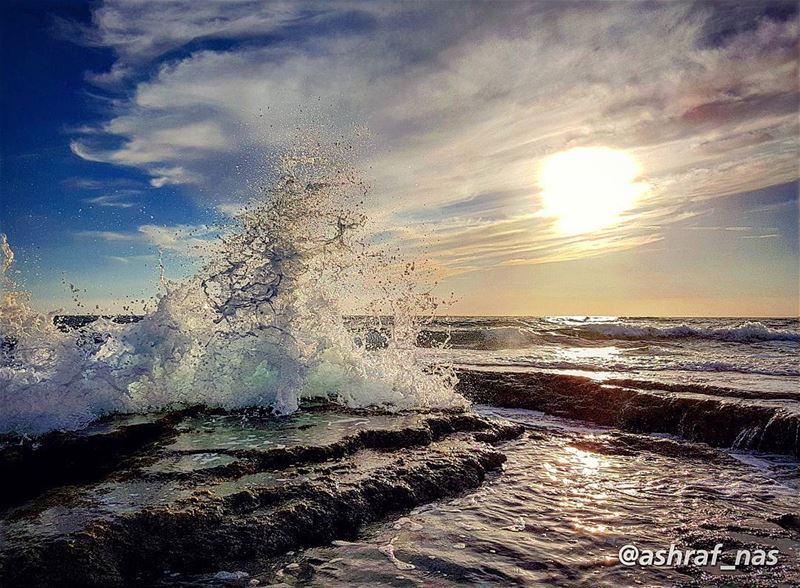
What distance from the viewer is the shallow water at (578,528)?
3.12 metres

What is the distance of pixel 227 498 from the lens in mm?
3605

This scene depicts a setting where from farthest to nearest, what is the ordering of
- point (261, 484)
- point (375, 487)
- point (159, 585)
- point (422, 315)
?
point (422, 315)
point (375, 487)
point (261, 484)
point (159, 585)

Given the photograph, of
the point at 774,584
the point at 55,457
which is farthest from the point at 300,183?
the point at 774,584

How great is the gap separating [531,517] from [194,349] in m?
4.99

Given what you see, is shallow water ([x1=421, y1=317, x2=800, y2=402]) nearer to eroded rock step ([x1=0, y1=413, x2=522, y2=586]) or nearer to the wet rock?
eroded rock step ([x1=0, y1=413, x2=522, y2=586])

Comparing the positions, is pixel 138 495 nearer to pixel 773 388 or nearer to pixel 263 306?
pixel 263 306

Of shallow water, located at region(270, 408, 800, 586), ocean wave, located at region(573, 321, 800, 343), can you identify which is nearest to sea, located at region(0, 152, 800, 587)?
shallow water, located at region(270, 408, 800, 586)

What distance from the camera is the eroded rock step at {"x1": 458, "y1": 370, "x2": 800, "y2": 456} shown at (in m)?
6.58

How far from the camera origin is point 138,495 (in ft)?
11.9

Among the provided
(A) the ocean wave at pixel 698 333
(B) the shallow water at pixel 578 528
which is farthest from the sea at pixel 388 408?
(A) the ocean wave at pixel 698 333

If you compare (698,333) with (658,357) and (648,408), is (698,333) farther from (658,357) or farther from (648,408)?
(648,408)

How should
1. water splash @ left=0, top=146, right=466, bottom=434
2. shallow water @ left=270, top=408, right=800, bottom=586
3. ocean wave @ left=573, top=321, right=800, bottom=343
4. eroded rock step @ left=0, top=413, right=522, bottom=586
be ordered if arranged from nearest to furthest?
eroded rock step @ left=0, top=413, right=522, bottom=586
shallow water @ left=270, top=408, right=800, bottom=586
water splash @ left=0, top=146, right=466, bottom=434
ocean wave @ left=573, top=321, right=800, bottom=343

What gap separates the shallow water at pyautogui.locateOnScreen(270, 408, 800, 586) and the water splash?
2.52 metres

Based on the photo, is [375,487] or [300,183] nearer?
[375,487]
